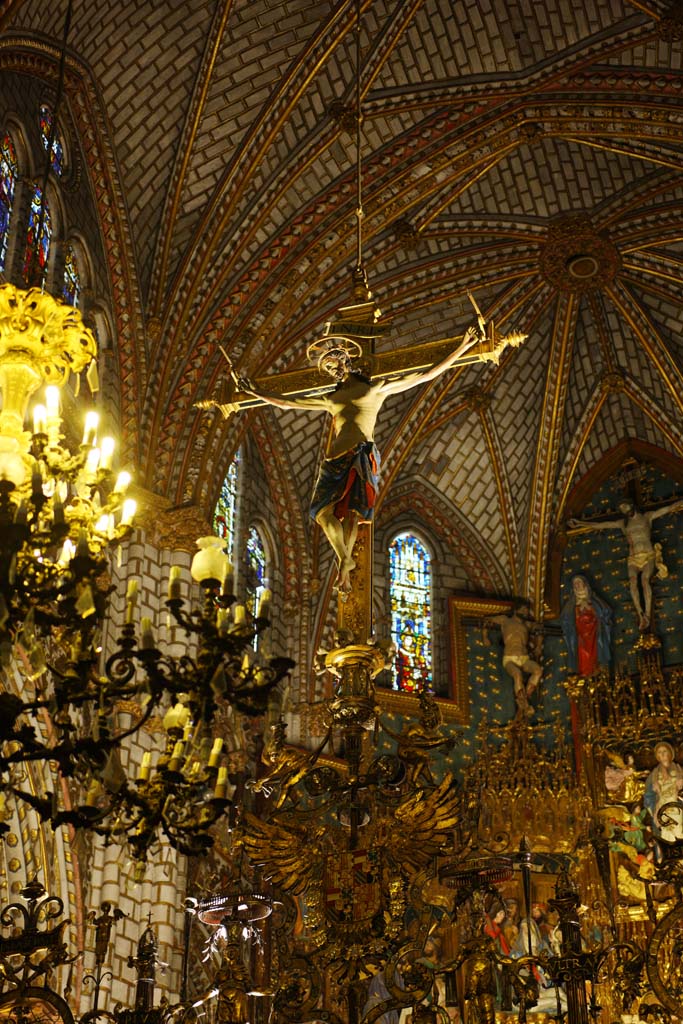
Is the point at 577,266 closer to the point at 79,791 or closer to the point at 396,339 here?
the point at 396,339

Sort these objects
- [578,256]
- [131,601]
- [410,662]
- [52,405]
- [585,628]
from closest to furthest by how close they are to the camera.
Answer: [131,601] → [52,405] → [578,256] → [585,628] → [410,662]

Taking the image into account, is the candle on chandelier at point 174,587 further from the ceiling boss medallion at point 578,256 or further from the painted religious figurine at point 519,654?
the ceiling boss medallion at point 578,256

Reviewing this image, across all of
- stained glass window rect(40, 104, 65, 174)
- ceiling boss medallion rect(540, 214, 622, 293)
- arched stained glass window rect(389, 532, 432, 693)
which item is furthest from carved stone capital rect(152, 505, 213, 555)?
ceiling boss medallion rect(540, 214, 622, 293)

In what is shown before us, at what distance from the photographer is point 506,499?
923 inches

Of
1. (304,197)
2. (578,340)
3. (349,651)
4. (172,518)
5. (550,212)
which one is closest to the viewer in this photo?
(349,651)

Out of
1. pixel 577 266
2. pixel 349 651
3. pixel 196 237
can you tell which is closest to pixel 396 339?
pixel 577 266

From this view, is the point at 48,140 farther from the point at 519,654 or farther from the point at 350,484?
the point at 519,654

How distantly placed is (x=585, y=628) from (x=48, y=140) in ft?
35.5

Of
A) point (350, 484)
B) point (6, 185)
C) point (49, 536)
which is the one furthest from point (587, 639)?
point (49, 536)

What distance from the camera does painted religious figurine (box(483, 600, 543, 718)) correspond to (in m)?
21.6

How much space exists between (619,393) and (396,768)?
14549 millimetres

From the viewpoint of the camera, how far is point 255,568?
68.0 ft

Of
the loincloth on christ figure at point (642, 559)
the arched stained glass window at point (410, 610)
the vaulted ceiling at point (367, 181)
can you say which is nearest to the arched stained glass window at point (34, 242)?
the vaulted ceiling at point (367, 181)

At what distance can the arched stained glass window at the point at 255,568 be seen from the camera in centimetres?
2034
